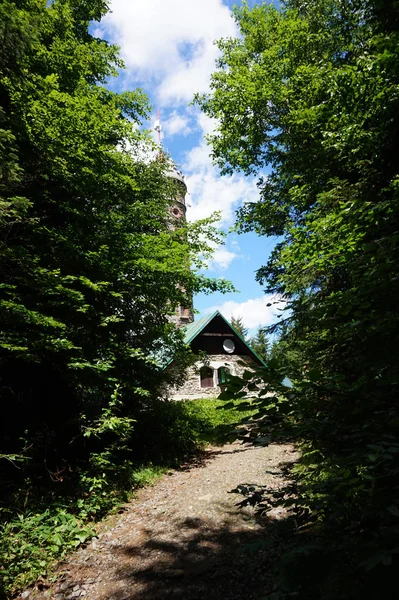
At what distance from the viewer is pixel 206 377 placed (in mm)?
18219

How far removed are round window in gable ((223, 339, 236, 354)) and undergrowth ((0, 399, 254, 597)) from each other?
9635mm

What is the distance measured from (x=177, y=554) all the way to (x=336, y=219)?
5365 millimetres

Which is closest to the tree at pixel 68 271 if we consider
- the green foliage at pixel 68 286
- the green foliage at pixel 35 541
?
the green foliage at pixel 68 286

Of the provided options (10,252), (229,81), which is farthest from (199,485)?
(229,81)

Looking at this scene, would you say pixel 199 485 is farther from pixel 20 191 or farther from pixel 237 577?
pixel 20 191

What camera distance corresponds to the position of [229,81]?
11.9 meters

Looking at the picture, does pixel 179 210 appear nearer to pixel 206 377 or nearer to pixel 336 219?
pixel 206 377

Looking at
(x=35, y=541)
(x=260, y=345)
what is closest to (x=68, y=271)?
(x=35, y=541)

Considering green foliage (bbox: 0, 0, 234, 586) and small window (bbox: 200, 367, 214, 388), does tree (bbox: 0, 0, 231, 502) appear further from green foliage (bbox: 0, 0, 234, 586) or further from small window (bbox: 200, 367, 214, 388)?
small window (bbox: 200, 367, 214, 388)

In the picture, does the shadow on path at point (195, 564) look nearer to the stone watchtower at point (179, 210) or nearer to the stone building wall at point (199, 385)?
the stone watchtower at point (179, 210)

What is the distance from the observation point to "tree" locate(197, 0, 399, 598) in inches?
67.0

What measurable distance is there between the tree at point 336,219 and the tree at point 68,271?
3895 millimetres

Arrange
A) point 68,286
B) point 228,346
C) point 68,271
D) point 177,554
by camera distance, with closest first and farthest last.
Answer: point 177,554, point 68,271, point 68,286, point 228,346

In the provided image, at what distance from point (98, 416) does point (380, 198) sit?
24.0ft
